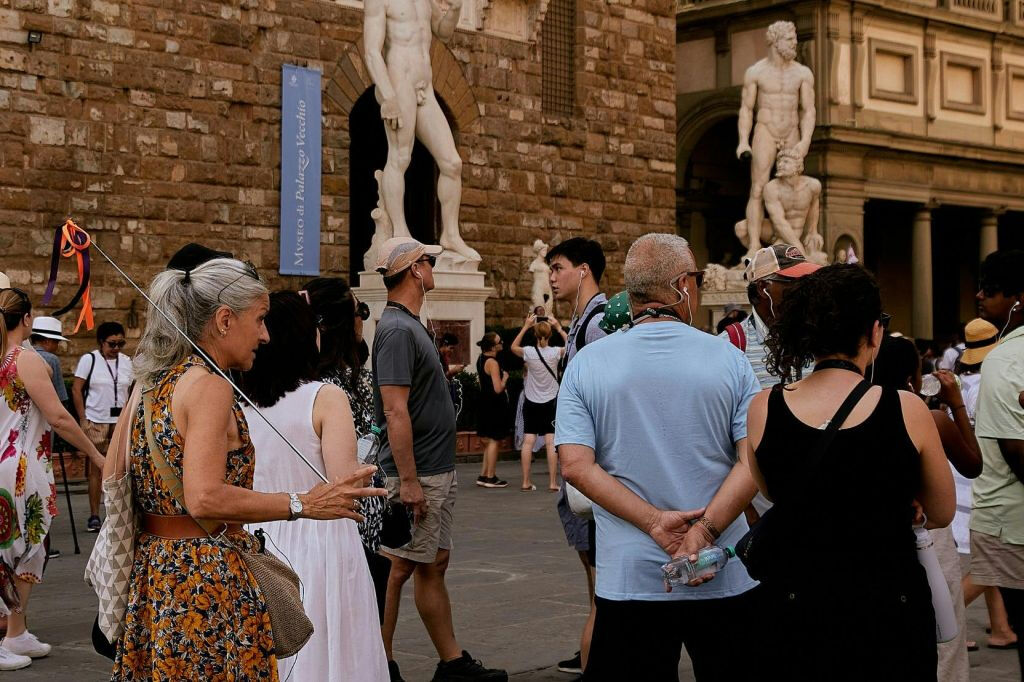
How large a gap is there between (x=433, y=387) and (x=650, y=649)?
2439mm

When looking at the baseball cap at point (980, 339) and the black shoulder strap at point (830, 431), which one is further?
the baseball cap at point (980, 339)

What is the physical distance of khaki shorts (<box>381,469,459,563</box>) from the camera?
619 cm

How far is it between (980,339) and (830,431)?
2.72m

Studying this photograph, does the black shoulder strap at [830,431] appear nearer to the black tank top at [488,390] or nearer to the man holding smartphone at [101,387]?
the man holding smartphone at [101,387]

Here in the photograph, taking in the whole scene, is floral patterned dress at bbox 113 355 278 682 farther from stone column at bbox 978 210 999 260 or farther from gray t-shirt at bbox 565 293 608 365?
stone column at bbox 978 210 999 260

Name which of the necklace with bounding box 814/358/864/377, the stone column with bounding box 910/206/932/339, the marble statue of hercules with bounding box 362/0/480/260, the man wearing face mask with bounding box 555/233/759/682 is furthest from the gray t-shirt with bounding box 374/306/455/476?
the stone column with bounding box 910/206/932/339

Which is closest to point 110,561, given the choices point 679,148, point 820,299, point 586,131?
point 820,299

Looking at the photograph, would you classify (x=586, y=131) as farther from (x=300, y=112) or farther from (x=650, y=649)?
(x=650, y=649)

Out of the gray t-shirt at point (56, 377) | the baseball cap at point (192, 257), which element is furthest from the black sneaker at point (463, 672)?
the gray t-shirt at point (56, 377)

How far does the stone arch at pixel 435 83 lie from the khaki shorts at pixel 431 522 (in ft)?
44.6

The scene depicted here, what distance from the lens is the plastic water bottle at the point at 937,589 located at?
3.74 m

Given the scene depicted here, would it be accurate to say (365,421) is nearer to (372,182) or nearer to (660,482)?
(660,482)

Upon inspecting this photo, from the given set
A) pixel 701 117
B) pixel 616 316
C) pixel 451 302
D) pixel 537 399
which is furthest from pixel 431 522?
pixel 701 117

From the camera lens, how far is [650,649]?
414 centimetres
